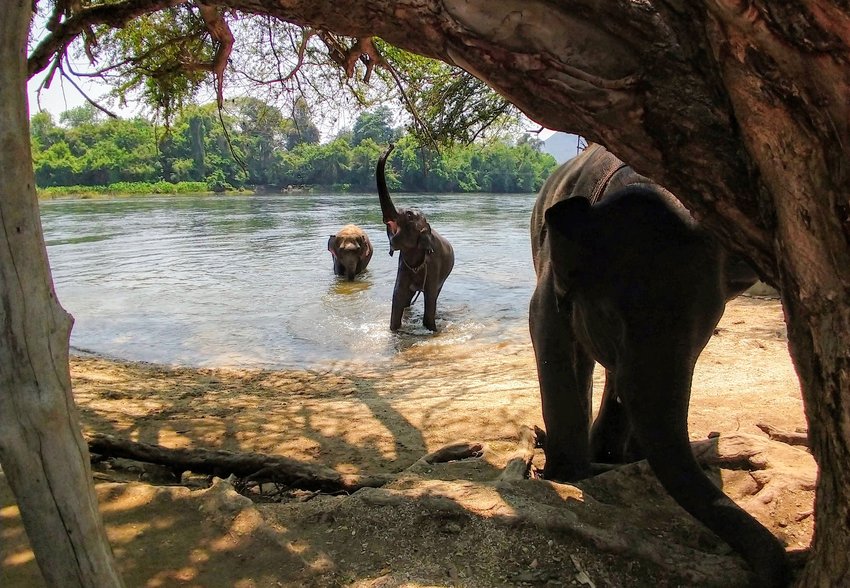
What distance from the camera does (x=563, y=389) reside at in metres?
3.53

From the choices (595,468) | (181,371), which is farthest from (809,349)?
(181,371)

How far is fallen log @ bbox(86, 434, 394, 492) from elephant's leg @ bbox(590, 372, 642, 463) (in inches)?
58.6

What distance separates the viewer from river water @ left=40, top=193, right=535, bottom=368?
34.6 feet

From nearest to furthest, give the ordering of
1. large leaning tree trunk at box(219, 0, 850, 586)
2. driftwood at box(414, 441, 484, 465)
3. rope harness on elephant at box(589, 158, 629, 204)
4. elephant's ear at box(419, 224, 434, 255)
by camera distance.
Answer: large leaning tree trunk at box(219, 0, 850, 586), rope harness on elephant at box(589, 158, 629, 204), driftwood at box(414, 441, 484, 465), elephant's ear at box(419, 224, 434, 255)

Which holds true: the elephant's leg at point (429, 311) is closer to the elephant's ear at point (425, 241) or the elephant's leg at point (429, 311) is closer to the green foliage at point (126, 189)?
the elephant's ear at point (425, 241)

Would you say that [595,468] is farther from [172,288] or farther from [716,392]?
[172,288]

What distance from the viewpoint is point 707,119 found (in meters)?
2.19

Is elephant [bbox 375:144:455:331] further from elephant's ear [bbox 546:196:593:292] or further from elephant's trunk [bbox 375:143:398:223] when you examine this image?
elephant's ear [bbox 546:196:593:292]

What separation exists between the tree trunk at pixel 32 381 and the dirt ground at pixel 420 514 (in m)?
0.88

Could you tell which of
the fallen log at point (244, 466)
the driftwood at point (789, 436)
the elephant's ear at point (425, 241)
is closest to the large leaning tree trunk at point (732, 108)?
the fallen log at point (244, 466)

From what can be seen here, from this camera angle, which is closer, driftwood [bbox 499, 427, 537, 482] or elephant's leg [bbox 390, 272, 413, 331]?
driftwood [bbox 499, 427, 537, 482]

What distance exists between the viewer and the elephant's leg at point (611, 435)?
4.32 meters

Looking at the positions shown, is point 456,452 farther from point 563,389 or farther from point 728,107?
point 728,107

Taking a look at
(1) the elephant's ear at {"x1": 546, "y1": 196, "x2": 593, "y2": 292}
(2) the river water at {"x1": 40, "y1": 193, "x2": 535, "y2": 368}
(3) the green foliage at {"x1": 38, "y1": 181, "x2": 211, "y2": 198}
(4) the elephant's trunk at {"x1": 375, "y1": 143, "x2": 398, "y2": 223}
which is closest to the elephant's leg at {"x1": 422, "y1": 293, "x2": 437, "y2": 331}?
(2) the river water at {"x1": 40, "y1": 193, "x2": 535, "y2": 368}
